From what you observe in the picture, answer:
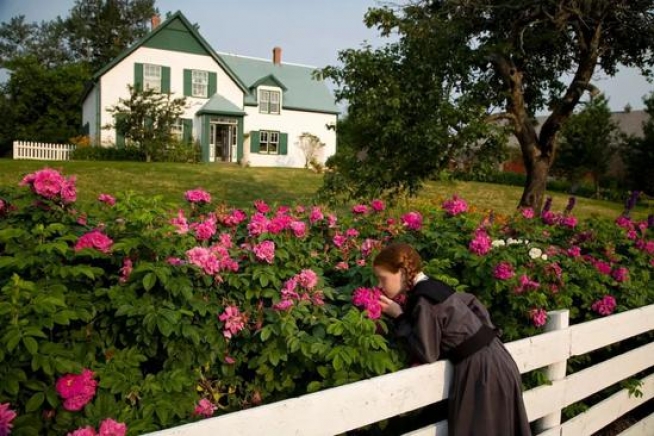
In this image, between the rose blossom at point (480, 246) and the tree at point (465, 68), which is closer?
the rose blossom at point (480, 246)

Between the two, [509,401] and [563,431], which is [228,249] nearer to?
[509,401]

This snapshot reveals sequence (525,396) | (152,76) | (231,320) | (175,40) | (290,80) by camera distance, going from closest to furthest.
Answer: (231,320), (525,396), (152,76), (175,40), (290,80)

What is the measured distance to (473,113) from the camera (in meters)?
6.87

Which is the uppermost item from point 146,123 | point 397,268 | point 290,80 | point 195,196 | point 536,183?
point 290,80

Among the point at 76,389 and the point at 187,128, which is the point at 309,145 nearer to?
the point at 187,128

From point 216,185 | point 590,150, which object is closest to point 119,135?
point 216,185

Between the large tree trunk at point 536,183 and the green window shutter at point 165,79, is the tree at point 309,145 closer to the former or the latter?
the green window shutter at point 165,79

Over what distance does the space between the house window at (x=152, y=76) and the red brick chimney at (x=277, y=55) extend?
9.19m

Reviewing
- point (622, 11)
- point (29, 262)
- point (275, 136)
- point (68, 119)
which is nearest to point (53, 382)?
point (29, 262)

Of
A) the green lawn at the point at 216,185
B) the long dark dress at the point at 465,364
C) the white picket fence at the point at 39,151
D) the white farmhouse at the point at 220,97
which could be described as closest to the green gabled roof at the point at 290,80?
the white farmhouse at the point at 220,97

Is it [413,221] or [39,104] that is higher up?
[39,104]

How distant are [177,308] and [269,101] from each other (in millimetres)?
28546

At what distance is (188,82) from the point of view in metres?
26.7

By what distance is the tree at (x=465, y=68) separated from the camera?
692 centimetres
